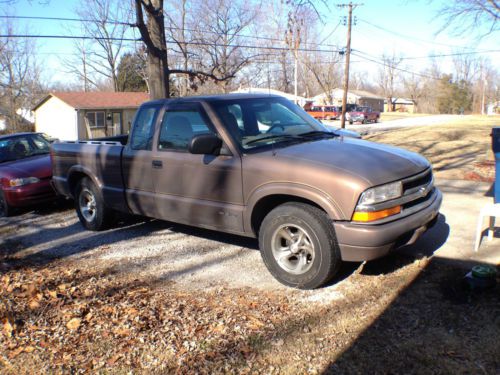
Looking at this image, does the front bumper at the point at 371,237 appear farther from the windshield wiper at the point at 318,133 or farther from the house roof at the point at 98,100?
the house roof at the point at 98,100

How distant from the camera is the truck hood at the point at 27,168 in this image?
838cm

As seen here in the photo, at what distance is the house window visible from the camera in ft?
122

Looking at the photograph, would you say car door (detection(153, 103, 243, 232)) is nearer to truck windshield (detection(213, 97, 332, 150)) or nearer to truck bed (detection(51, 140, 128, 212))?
truck windshield (detection(213, 97, 332, 150))

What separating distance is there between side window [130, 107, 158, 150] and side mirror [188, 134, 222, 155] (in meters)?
1.12

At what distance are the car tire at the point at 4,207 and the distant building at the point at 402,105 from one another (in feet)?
313

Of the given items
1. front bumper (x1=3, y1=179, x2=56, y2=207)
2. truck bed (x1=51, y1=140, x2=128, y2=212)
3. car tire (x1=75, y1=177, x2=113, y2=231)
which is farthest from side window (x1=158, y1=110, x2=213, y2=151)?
front bumper (x1=3, y1=179, x2=56, y2=207)

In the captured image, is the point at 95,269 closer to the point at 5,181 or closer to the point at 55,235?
the point at 55,235

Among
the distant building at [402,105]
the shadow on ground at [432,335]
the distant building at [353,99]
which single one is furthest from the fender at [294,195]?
the distant building at [402,105]

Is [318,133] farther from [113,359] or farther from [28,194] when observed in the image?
[28,194]

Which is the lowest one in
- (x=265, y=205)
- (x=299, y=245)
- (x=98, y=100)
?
(x=299, y=245)

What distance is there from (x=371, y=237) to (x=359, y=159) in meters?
0.77

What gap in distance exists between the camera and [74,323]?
396cm

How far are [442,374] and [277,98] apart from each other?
3712 millimetres

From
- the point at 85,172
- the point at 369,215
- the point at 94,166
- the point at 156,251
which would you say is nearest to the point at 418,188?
the point at 369,215
